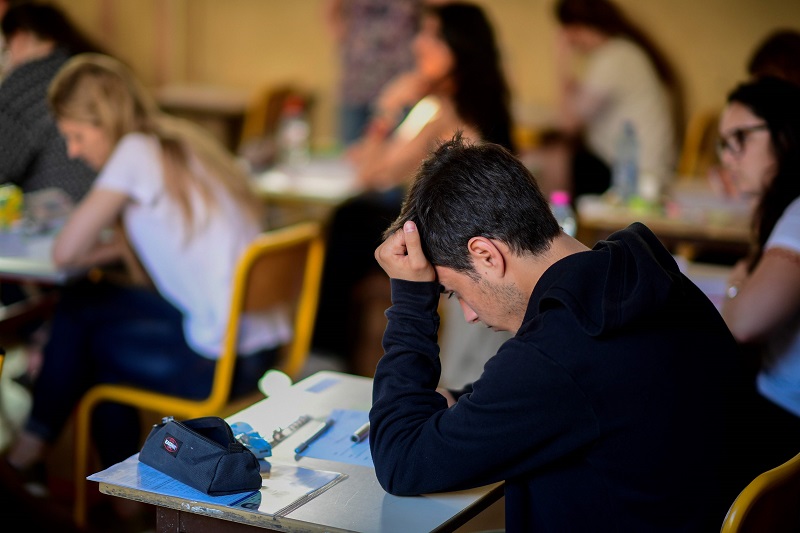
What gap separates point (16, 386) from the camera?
3.78 metres

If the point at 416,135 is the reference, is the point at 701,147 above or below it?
below

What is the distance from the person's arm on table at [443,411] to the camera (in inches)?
53.0

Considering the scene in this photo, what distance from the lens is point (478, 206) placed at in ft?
4.91

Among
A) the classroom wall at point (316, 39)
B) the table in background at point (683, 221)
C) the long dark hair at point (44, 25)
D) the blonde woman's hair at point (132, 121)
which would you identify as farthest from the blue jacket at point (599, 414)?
the classroom wall at point (316, 39)

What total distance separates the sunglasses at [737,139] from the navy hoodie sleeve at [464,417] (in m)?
1.17

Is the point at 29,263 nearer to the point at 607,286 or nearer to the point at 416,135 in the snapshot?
the point at 416,135

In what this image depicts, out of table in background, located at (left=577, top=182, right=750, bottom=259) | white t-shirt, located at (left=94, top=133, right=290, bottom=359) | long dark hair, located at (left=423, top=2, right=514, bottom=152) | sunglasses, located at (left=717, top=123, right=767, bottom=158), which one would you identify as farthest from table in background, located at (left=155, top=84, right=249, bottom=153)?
sunglasses, located at (left=717, top=123, right=767, bottom=158)

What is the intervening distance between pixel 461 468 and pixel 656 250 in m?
0.43

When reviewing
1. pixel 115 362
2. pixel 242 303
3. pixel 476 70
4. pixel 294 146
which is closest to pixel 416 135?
pixel 476 70

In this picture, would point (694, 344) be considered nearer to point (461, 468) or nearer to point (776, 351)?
point (461, 468)

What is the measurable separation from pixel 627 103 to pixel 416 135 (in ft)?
4.71

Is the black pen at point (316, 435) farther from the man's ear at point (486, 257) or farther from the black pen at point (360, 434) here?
the man's ear at point (486, 257)

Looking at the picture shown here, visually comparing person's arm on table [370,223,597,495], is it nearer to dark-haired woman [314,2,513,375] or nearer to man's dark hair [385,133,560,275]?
man's dark hair [385,133,560,275]

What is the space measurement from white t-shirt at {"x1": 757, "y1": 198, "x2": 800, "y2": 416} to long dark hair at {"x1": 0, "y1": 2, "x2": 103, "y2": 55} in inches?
106
